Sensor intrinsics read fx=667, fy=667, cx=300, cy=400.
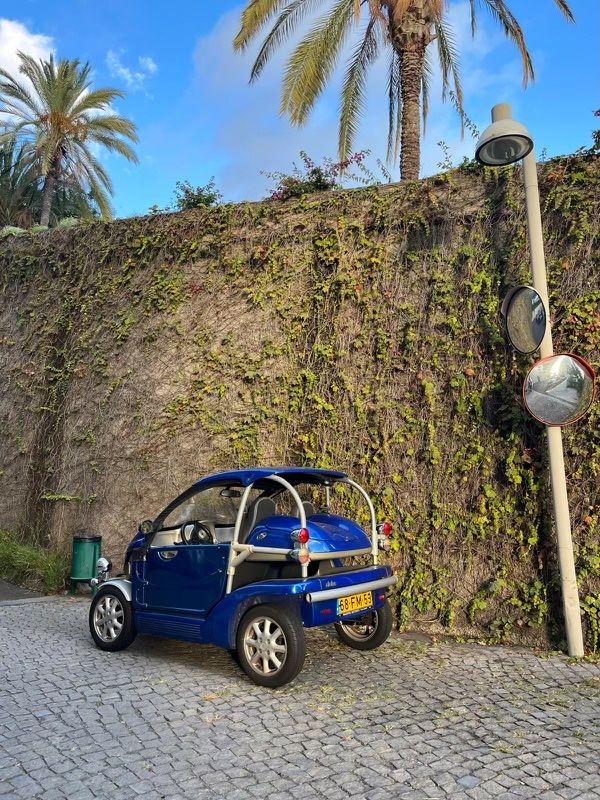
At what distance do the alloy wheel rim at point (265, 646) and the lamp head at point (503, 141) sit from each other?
421 cm

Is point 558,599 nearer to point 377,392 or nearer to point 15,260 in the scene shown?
point 377,392

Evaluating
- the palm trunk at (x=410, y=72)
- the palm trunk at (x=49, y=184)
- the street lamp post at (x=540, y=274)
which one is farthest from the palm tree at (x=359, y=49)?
the palm trunk at (x=49, y=184)

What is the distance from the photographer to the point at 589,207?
6.56 metres

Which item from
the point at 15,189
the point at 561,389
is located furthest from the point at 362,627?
the point at 15,189

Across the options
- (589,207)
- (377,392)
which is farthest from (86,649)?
(589,207)

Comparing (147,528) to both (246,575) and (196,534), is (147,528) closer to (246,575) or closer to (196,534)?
(196,534)

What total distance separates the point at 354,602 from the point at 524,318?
3.10 m

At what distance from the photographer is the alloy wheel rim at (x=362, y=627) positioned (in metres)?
6.02

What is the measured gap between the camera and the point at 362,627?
614 cm

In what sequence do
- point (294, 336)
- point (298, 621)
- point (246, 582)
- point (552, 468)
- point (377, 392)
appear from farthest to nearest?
point (294, 336), point (377, 392), point (552, 468), point (246, 582), point (298, 621)

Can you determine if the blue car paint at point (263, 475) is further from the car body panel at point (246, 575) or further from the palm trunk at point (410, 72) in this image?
the palm trunk at point (410, 72)

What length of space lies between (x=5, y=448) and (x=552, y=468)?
8.37m

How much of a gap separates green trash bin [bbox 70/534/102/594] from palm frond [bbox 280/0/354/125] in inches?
351

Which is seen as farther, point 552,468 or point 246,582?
point 552,468
